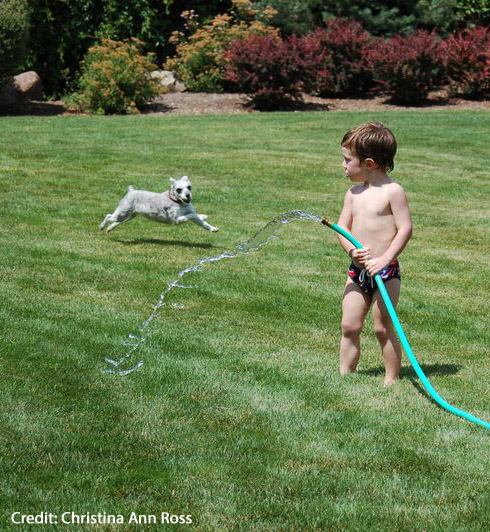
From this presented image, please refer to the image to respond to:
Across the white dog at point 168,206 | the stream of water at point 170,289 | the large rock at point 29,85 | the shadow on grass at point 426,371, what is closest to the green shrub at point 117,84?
the large rock at point 29,85

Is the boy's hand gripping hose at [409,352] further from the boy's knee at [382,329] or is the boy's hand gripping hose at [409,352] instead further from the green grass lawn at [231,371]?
the boy's knee at [382,329]

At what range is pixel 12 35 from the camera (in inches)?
691

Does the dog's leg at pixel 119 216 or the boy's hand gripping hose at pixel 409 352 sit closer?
the boy's hand gripping hose at pixel 409 352

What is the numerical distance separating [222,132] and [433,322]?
9.53 meters

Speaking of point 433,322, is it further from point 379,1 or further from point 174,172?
point 379,1

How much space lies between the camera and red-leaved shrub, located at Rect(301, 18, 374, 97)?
19.6 metres

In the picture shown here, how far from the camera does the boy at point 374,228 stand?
16.0 ft

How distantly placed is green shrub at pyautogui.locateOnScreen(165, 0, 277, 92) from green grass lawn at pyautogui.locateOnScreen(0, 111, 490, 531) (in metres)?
8.80

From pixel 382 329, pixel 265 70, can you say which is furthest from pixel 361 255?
pixel 265 70

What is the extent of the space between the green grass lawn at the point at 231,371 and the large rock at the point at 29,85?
306 inches

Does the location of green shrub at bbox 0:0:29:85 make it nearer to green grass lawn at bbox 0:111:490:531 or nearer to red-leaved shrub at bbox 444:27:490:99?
green grass lawn at bbox 0:111:490:531

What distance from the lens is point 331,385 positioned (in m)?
4.95

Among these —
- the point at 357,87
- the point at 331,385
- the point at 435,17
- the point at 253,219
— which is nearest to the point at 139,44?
the point at 357,87

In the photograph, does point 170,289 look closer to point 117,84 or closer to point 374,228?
point 374,228
